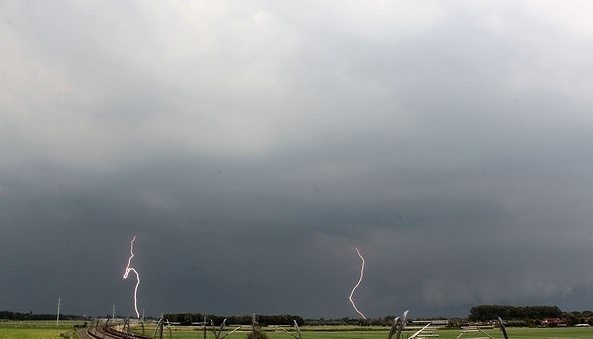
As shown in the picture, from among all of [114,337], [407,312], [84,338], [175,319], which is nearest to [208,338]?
[114,337]

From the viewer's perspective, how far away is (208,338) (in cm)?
9275

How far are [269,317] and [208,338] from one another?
10102cm

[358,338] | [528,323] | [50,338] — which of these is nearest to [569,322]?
[528,323]

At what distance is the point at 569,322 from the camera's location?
13788cm

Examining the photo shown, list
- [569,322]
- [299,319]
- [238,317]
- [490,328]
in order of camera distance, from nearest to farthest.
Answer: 1. [490,328]
2. [569,322]
3. [238,317]
4. [299,319]

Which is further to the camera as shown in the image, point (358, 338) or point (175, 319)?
point (175, 319)

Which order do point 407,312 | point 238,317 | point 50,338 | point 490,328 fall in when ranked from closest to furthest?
point 407,312, point 50,338, point 490,328, point 238,317

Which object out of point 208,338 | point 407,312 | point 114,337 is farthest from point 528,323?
point 407,312

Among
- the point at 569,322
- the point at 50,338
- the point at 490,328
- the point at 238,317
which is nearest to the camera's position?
the point at 50,338

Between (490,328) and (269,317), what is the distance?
8960 centimetres

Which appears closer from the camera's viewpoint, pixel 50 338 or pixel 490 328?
pixel 50 338

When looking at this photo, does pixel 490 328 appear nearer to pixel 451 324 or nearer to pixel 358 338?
pixel 451 324

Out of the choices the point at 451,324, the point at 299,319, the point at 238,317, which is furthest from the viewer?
the point at 299,319

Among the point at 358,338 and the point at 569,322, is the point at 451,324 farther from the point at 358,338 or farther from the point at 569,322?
the point at 358,338
